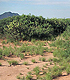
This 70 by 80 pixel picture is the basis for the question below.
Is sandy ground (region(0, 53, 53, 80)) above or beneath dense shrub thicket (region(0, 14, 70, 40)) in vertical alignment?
beneath

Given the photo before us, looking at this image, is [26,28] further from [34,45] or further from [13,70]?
[13,70]

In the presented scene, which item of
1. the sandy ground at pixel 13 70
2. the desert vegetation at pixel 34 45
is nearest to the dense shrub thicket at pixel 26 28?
the desert vegetation at pixel 34 45

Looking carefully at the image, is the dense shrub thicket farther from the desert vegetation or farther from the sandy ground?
the sandy ground

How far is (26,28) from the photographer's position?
39.8 ft

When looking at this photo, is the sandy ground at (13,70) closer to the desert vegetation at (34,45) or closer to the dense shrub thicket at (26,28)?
the desert vegetation at (34,45)

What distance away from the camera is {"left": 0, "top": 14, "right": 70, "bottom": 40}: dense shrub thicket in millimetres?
12055

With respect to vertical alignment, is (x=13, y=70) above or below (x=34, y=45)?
below

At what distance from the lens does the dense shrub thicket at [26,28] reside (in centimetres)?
1205

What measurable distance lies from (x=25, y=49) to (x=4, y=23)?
178 inches

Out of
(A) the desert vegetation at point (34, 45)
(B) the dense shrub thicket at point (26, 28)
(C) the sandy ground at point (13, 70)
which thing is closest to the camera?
(C) the sandy ground at point (13, 70)

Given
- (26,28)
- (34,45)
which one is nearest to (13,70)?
(34,45)

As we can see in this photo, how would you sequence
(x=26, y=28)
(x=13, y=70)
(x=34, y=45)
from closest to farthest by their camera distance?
(x=13, y=70)
(x=34, y=45)
(x=26, y=28)

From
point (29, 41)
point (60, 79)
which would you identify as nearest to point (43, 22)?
point (29, 41)

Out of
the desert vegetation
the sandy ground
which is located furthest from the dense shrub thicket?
the sandy ground
